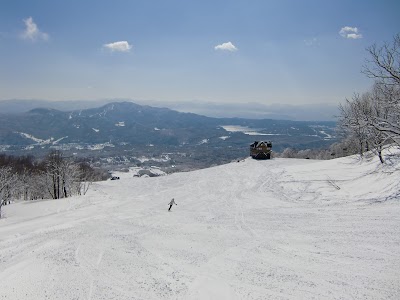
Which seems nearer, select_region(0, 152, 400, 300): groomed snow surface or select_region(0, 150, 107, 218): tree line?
select_region(0, 152, 400, 300): groomed snow surface

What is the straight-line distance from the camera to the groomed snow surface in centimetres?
957

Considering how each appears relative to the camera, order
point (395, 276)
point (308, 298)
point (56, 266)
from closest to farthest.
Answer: point (308, 298)
point (395, 276)
point (56, 266)

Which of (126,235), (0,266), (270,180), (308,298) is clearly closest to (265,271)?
(308,298)

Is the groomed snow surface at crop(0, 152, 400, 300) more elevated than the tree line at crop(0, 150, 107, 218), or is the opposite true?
the groomed snow surface at crop(0, 152, 400, 300)

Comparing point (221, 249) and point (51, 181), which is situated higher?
point (221, 249)

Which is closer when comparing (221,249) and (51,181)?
(221,249)

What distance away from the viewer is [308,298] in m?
8.78

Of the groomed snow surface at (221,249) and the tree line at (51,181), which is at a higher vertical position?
the groomed snow surface at (221,249)

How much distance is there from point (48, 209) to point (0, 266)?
50.1ft

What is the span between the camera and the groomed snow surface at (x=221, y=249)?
9.57 meters

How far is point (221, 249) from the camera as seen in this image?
13023mm

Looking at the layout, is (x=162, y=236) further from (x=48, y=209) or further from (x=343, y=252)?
(x=48, y=209)

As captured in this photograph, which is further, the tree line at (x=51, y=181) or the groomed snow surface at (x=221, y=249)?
the tree line at (x=51, y=181)

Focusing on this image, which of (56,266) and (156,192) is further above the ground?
(56,266)
